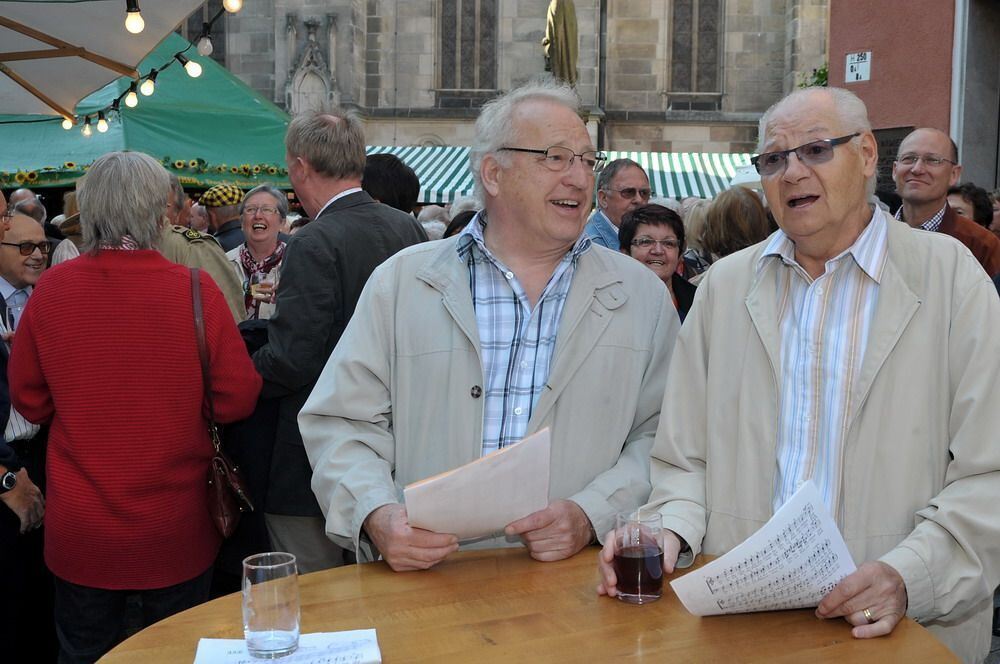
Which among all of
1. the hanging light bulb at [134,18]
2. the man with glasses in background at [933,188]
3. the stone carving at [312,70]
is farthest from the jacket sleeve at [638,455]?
the stone carving at [312,70]

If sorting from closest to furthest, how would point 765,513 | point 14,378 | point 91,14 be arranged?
1. point 765,513
2. point 14,378
3. point 91,14

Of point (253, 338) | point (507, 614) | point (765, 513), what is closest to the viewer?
point (507, 614)

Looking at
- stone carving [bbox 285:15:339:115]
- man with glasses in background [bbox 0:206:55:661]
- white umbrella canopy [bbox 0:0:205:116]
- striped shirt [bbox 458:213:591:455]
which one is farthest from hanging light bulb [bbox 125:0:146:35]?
stone carving [bbox 285:15:339:115]

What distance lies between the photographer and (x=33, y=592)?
457 cm

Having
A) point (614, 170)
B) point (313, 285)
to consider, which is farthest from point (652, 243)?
point (313, 285)

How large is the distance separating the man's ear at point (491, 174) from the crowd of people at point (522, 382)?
0.01 m

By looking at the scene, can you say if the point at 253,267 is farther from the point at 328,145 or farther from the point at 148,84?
the point at 148,84

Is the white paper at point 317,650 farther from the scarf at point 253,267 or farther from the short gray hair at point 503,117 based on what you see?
the scarf at point 253,267

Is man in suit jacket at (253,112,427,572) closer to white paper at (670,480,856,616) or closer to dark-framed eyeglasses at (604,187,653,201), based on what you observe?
white paper at (670,480,856,616)

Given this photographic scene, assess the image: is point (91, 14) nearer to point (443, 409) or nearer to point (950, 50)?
point (443, 409)

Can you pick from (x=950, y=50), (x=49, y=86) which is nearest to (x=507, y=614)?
(x=49, y=86)

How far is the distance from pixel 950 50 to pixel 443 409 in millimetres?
8057

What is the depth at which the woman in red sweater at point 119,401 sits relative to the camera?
11.9 ft

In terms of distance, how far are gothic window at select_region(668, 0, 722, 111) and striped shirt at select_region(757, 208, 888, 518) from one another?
21670mm
